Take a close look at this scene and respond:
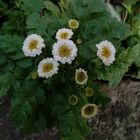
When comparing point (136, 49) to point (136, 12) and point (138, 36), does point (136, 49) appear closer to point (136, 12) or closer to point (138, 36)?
point (138, 36)

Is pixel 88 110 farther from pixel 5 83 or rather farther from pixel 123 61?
pixel 5 83

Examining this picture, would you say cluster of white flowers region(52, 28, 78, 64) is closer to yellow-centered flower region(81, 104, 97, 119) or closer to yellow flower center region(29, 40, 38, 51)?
yellow flower center region(29, 40, 38, 51)

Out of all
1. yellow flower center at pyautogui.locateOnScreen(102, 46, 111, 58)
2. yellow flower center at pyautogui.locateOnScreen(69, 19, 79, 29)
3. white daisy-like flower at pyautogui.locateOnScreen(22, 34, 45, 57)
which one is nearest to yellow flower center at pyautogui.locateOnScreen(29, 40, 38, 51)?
white daisy-like flower at pyautogui.locateOnScreen(22, 34, 45, 57)

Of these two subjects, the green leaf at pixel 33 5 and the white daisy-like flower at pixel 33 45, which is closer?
the white daisy-like flower at pixel 33 45

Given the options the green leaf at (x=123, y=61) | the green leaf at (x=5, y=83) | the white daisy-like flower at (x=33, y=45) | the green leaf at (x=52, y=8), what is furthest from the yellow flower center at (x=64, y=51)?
the green leaf at (x=52, y=8)

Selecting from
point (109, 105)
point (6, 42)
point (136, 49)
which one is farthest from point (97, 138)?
point (6, 42)

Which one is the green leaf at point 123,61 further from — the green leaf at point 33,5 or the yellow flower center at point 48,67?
the green leaf at point 33,5

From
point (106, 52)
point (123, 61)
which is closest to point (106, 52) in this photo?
point (106, 52)
